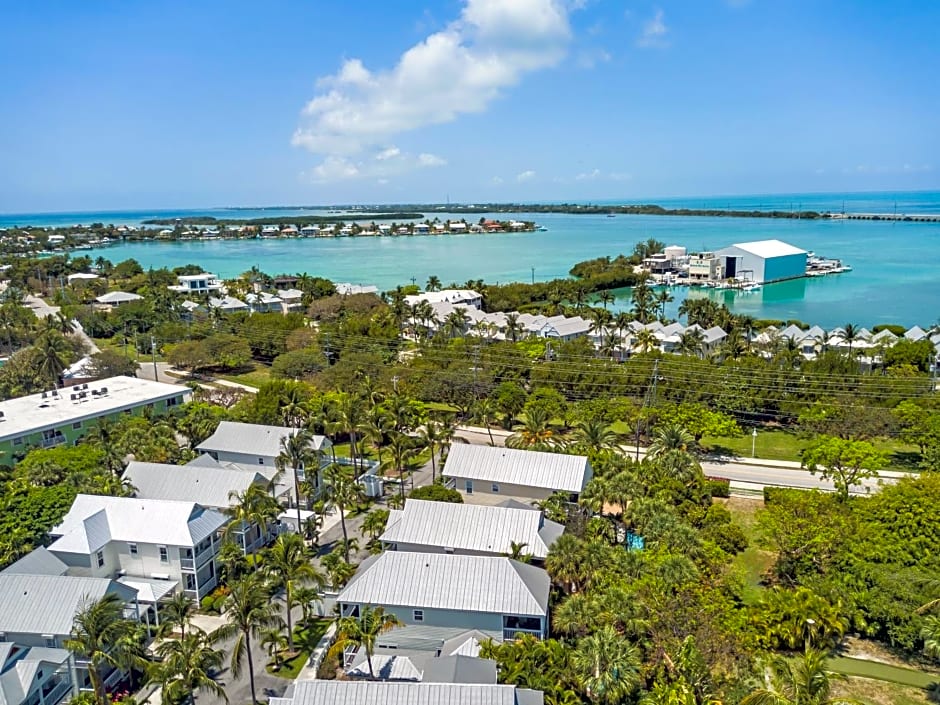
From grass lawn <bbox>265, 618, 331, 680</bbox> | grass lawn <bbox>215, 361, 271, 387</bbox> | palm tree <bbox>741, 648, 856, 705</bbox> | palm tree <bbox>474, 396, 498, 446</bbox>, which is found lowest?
grass lawn <bbox>265, 618, 331, 680</bbox>

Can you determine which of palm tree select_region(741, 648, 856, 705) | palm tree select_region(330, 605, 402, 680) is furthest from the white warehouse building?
palm tree select_region(330, 605, 402, 680)

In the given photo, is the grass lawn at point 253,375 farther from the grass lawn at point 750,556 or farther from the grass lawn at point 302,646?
the grass lawn at point 750,556

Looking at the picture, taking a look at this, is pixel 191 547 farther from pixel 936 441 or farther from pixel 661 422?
pixel 936 441

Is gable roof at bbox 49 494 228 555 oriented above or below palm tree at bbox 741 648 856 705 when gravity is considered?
below

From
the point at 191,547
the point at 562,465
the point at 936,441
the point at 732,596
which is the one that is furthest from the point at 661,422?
the point at 191,547

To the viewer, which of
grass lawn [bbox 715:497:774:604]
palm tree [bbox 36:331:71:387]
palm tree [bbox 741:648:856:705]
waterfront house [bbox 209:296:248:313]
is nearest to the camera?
palm tree [bbox 741:648:856:705]

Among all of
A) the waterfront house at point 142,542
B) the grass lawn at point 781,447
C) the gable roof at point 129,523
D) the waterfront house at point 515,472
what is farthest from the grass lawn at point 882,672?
the gable roof at point 129,523

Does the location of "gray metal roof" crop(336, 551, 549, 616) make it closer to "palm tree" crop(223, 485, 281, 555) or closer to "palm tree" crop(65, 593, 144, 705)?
"palm tree" crop(223, 485, 281, 555)
